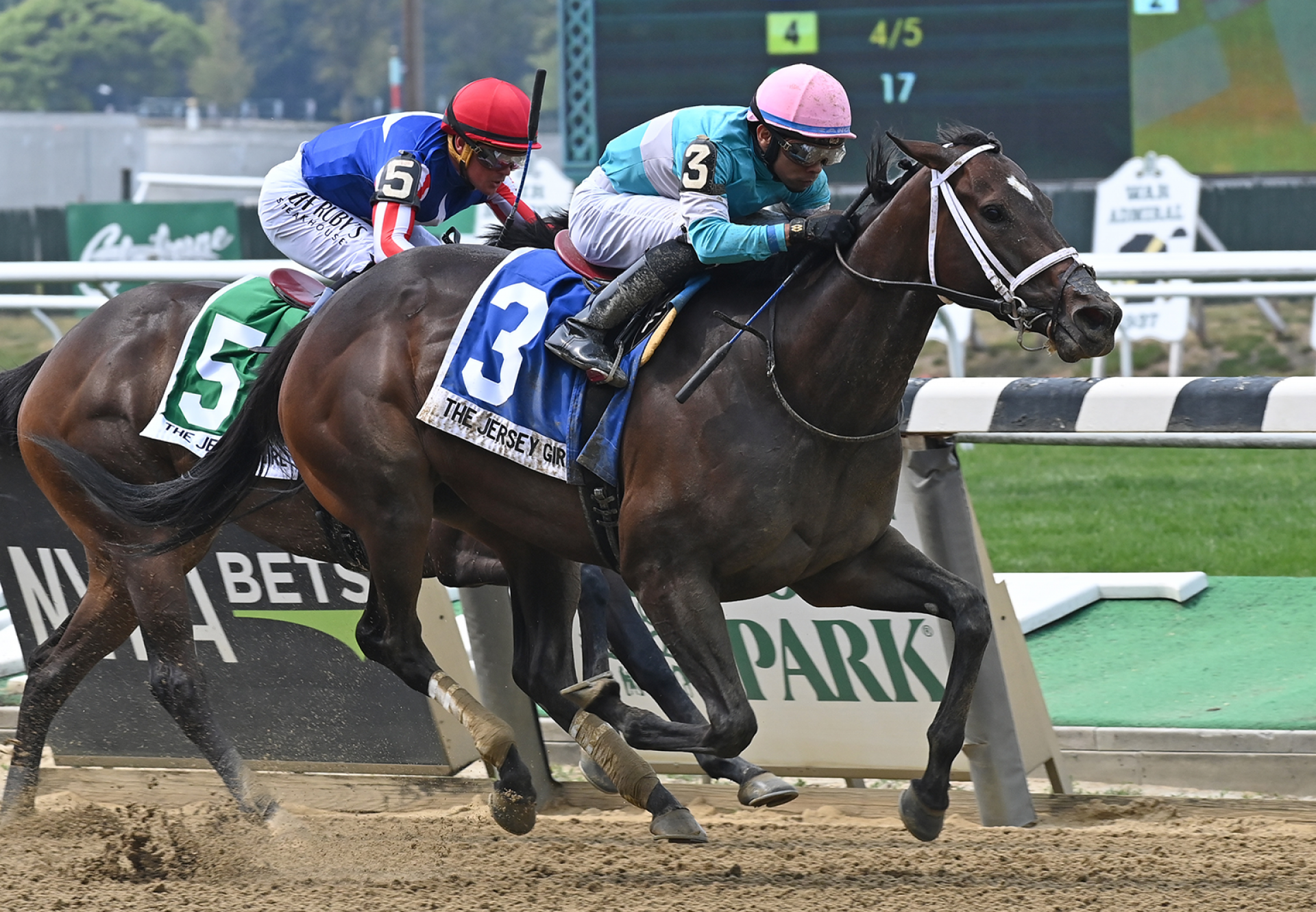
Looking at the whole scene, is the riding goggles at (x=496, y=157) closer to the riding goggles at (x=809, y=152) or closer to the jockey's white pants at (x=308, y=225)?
the jockey's white pants at (x=308, y=225)

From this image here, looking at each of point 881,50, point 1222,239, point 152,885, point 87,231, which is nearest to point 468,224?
point 87,231

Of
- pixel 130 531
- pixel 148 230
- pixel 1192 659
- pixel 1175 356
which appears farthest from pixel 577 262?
pixel 148 230

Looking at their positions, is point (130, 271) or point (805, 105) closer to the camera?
point (805, 105)

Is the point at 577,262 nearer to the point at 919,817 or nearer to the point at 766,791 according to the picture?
the point at 766,791

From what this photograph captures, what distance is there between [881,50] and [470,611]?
8890mm

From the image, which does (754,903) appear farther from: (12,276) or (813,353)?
(12,276)

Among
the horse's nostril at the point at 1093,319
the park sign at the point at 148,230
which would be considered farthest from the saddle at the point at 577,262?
the park sign at the point at 148,230

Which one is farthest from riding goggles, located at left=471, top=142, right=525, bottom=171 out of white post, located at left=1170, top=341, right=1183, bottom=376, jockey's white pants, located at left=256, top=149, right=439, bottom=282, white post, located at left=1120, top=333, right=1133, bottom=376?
white post, located at left=1170, top=341, right=1183, bottom=376

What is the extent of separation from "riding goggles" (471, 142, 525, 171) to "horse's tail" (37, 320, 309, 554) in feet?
2.08

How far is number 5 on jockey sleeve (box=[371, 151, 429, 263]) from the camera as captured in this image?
14.3ft

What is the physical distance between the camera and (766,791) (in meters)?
3.66

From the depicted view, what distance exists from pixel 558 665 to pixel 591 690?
0.20m

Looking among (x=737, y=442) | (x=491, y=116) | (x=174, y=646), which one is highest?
(x=491, y=116)

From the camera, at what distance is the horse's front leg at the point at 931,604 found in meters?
3.63
